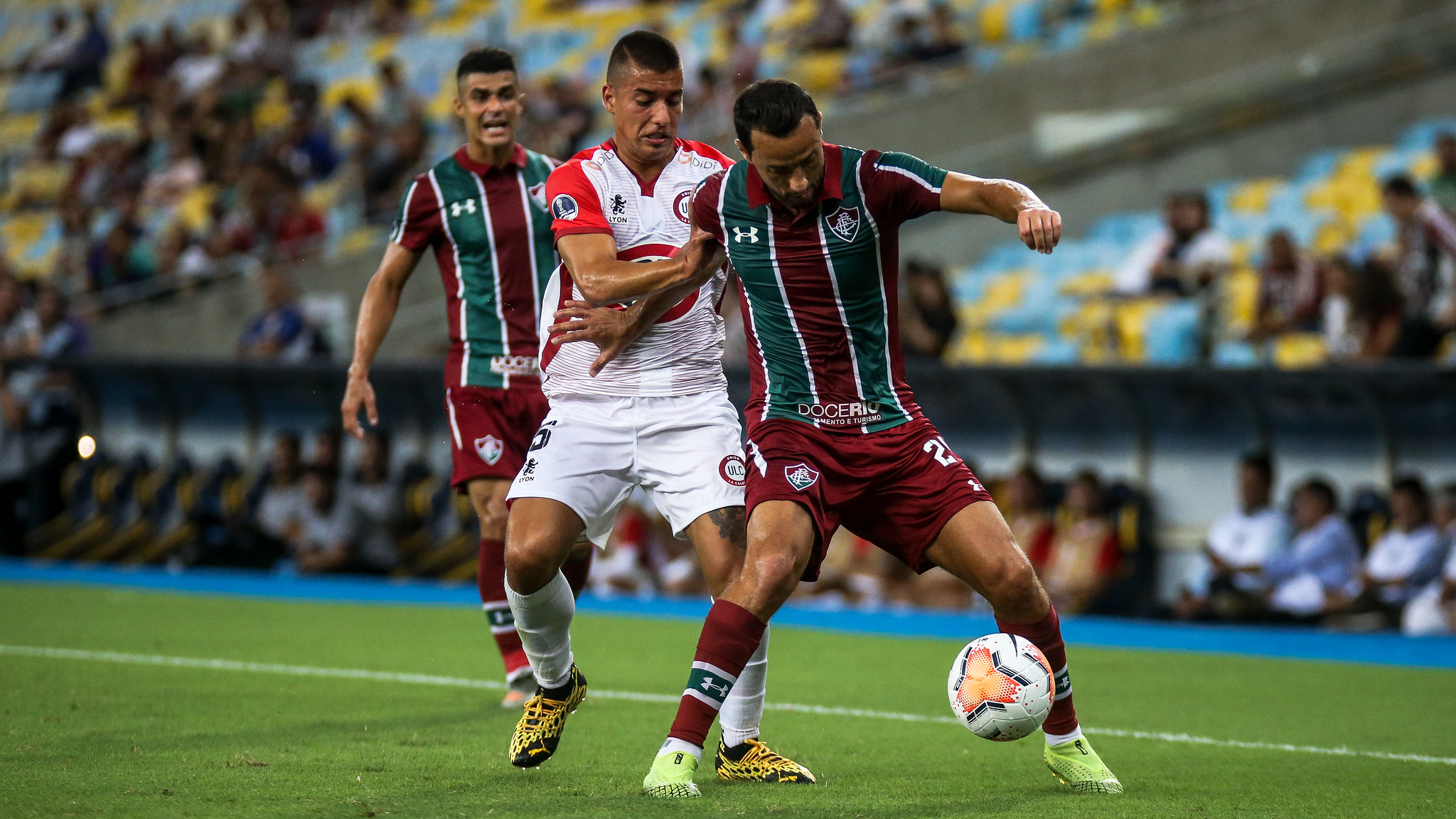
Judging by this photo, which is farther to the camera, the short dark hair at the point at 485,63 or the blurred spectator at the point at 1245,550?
the blurred spectator at the point at 1245,550

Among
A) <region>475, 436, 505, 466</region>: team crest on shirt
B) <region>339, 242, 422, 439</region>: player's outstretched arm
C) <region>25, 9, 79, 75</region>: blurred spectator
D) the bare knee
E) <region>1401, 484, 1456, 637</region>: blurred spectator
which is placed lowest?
<region>1401, 484, 1456, 637</region>: blurred spectator

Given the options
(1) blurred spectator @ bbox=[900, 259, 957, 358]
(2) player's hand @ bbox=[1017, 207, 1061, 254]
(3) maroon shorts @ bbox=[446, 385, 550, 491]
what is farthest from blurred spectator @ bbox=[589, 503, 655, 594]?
(2) player's hand @ bbox=[1017, 207, 1061, 254]

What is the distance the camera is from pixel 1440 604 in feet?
35.0

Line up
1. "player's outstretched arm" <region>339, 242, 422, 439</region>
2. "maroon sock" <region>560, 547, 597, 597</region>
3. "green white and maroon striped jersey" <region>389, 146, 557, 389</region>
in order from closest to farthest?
"maroon sock" <region>560, 547, 597, 597</region>, "player's outstretched arm" <region>339, 242, 422, 439</region>, "green white and maroon striped jersey" <region>389, 146, 557, 389</region>

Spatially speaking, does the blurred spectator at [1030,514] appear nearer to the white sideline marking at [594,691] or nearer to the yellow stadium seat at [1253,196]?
the yellow stadium seat at [1253,196]

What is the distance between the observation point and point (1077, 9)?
17.9 m

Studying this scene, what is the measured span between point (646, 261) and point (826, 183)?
2.61 feet

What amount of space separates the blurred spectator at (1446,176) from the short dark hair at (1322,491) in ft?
8.33

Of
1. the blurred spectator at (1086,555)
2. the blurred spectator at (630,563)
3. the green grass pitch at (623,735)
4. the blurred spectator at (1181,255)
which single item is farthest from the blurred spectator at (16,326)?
the blurred spectator at (1181,255)

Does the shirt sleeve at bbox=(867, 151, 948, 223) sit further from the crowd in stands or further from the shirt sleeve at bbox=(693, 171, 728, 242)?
the crowd in stands

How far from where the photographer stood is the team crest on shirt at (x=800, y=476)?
5.25m

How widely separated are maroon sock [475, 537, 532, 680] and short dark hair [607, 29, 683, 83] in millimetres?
2519

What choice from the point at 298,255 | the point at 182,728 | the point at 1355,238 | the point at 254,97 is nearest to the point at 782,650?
the point at 182,728

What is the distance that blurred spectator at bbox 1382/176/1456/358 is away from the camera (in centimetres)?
1126
